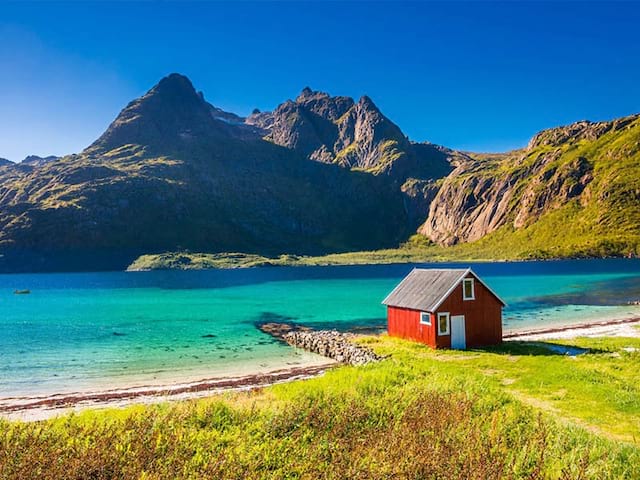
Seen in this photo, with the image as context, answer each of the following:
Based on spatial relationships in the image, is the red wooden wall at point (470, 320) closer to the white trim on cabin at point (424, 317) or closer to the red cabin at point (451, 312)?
the red cabin at point (451, 312)

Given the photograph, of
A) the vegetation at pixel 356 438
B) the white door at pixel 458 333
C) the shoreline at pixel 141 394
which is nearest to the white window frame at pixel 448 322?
the white door at pixel 458 333

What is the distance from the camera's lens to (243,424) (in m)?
14.5

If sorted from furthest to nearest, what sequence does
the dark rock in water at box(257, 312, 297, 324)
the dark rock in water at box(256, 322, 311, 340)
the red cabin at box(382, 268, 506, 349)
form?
the dark rock in water at box(257, 312, 297, 324), the dark rock in water at box(256, 322, 311, 340), the red cabin at box(382, 268, 506, 349)

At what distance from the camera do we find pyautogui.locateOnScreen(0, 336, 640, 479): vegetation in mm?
10117

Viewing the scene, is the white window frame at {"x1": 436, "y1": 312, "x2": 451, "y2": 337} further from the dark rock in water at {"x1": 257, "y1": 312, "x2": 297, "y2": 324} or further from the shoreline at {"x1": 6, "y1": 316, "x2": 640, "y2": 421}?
the dark rock in water at {"x1": 257, "y1": 312, "x2": 297, "y2": 324}

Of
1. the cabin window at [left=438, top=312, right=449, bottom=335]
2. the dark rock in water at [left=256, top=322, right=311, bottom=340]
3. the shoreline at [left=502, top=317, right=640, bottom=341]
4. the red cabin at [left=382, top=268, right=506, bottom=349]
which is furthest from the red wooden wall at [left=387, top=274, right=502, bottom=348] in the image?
the dark rock in water at [left=256, top=322, right=311, bottom=340]

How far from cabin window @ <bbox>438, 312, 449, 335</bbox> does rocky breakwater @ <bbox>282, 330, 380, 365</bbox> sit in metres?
6.11

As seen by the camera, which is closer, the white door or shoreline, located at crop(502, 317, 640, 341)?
the white door

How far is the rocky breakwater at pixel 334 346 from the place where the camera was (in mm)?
35938

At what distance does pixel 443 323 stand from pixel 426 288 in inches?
153

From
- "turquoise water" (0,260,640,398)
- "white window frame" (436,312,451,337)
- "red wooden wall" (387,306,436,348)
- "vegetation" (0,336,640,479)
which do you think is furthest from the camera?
"turquoise water" (0,260,640,398)

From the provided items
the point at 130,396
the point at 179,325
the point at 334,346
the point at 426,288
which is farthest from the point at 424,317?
the point at 179,325

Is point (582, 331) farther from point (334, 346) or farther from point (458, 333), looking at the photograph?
point (334, 346)

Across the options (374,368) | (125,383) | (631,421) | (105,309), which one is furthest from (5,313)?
(631,421)
